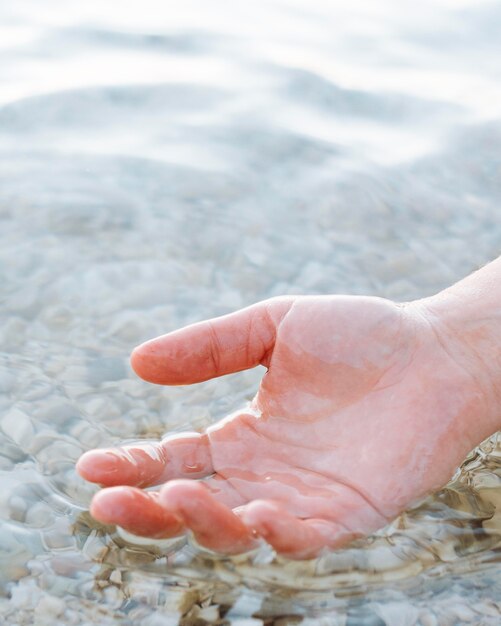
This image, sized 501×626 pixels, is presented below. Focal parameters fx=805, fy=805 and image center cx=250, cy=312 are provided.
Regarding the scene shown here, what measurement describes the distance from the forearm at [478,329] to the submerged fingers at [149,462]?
2.62ft

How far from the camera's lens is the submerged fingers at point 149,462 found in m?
1.94

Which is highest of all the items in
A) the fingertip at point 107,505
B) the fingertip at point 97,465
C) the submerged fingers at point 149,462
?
the fingertip at point 107,505

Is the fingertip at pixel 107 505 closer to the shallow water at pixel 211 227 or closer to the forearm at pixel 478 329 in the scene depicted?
the shallow water at pixel 211 227

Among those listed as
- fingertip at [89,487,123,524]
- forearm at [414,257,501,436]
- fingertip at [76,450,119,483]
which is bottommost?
fingertip at [76,450,119,483]

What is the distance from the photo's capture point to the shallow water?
195 cm

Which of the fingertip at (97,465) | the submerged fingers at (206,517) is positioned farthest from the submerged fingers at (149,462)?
the submerged fingers at (206,517)

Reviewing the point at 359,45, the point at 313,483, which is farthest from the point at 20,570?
the point at 359,45

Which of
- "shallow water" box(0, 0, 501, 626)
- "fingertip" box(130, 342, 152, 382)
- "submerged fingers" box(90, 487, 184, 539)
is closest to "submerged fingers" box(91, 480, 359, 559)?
"submerged fingers" box(90, 487, 184, 539)

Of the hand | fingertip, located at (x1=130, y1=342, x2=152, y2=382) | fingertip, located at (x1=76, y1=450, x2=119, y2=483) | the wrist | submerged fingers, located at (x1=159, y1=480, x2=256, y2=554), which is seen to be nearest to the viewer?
submerged fingers, located at (x1=159, y1=480, x2=256, y2=554)

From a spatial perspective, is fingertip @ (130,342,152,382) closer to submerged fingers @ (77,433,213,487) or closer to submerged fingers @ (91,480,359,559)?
submerged fingers @ (77,433,213,487)

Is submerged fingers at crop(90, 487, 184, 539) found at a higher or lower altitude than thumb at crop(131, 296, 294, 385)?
lower

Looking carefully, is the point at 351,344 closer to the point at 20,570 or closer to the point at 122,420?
the point at 122,420

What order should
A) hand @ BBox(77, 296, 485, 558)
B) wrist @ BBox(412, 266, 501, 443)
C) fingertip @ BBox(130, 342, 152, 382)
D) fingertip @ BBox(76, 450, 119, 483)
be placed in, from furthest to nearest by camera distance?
wrist @ BBox(412, 266, 501, 443) → fingertip @ BBox(130, 342, 152, 382) → hand @ BBox(77, 296, 485, 558) → fingertip @ BBox(76, 450, 119, 483)

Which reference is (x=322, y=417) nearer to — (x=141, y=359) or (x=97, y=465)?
(x=141, y=359)
